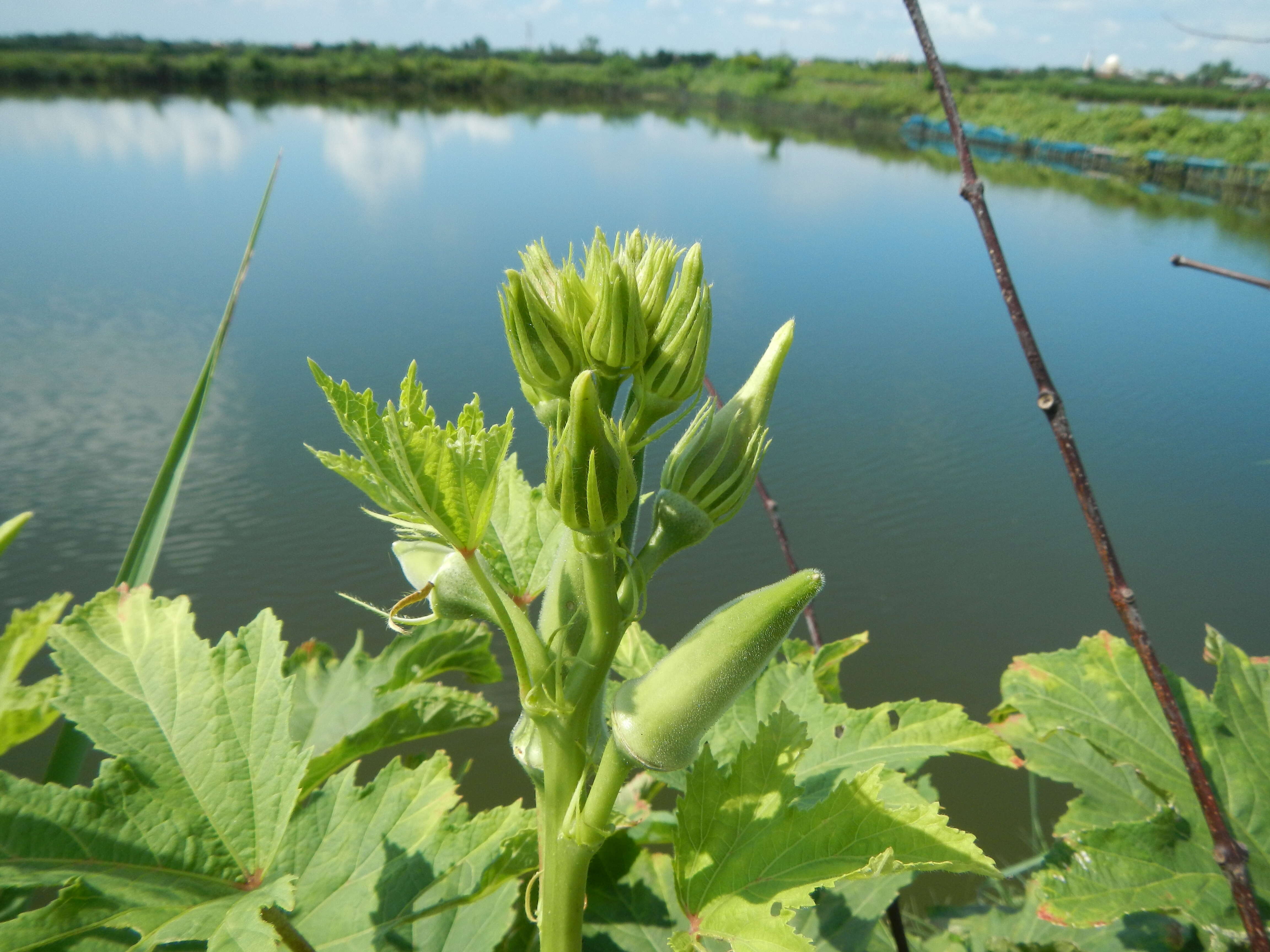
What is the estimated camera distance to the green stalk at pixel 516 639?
71 cm

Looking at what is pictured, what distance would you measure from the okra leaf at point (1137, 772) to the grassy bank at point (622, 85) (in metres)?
30.3

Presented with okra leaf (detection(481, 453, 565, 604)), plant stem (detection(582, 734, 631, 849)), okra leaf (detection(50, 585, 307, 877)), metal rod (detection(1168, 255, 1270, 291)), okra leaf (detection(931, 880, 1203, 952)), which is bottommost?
okra leaf (detection(931, 880, 1203, 952))

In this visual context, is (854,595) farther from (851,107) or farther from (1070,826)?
(851,107)

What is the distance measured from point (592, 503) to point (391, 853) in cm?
59

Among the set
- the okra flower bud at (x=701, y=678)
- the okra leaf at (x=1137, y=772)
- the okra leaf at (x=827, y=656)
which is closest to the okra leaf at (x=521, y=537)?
the okra flower bud at (x=701, y=678)

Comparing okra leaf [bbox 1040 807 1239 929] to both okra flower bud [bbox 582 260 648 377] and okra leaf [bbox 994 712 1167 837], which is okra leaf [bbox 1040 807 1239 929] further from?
okra flower bud [bbox 582 260 648 377]

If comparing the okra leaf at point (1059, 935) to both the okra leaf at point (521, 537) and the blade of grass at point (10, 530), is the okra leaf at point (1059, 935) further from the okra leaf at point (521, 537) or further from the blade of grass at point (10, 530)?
the blade of grass at point (10, 530)

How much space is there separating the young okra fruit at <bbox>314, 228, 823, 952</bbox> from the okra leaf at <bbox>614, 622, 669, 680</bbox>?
358 millimetres

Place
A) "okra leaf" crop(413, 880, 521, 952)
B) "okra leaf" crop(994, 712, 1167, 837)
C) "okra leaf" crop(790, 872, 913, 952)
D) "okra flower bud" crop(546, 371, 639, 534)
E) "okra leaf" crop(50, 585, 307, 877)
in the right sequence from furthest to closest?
"okra leaf" crop(994, 712, 1167, 837), "okra leaf" crop(790, 872, 913, 952), "okra leaf" crop(413, 880, 521, 952), "okra leaf" crop(50, 585, 307, 877), "okra flower bud" crop(546, 371, 639, 534)

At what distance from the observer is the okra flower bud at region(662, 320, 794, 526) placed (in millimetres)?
779

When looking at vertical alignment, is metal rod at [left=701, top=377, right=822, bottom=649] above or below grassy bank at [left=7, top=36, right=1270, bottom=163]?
below

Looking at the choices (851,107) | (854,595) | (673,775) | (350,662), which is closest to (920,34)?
(673,775)

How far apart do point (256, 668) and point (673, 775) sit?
20.3 inches

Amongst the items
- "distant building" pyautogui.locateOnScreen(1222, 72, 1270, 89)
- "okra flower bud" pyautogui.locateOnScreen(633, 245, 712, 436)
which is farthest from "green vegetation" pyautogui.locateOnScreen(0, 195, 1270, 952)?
"distant building" pyautogui.locateOnScreen(1222, 72, 1270, 89)
